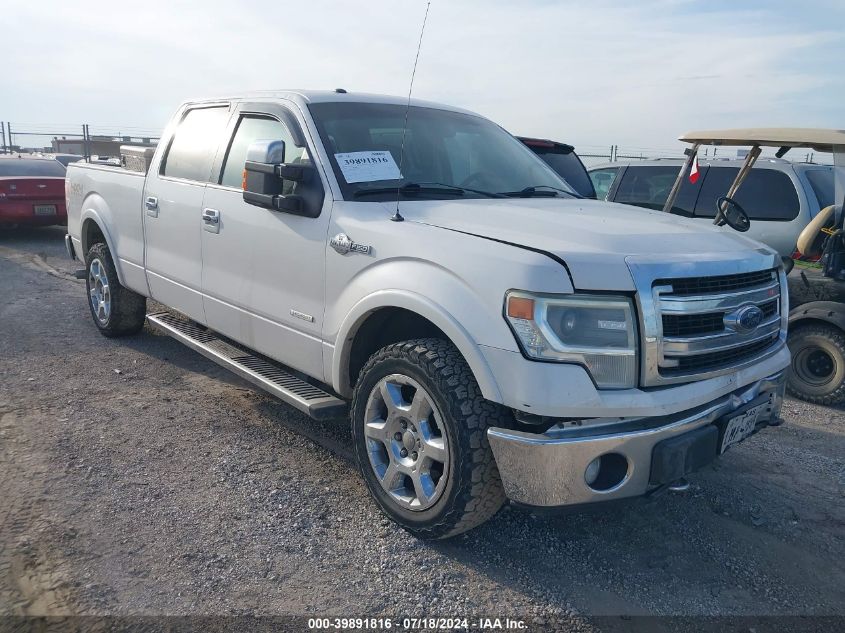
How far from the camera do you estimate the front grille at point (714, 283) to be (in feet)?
9.35

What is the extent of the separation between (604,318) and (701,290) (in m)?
0.51

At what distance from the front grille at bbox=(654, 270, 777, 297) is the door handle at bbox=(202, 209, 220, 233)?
2.72m

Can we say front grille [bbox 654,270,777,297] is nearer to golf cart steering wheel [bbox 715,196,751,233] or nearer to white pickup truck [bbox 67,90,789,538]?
white pickup truck [bbox 67,90,789,538]

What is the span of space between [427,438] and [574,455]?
0.68 m

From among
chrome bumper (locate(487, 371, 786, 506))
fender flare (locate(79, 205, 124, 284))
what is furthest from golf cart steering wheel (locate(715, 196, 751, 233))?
fender flare (locate(79, 205, 124, 284))

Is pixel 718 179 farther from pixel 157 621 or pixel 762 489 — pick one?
pixel 157 621

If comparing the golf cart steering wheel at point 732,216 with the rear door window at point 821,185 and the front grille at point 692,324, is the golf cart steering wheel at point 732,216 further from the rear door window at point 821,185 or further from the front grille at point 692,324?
the front grille at point 692,324

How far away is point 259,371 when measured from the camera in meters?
4.18

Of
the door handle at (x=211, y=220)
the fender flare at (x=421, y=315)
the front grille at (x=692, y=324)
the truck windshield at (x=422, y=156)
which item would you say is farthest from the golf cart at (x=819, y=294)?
the door handle at (x=211, y=220)

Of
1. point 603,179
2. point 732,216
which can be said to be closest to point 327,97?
point 732,216

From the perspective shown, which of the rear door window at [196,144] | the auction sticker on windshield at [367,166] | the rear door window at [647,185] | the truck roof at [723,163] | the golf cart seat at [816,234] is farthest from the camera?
the rear door window at [647,185]

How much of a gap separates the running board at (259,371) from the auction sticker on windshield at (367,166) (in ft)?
3.70

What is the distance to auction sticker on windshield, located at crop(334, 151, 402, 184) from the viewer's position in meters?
3.73

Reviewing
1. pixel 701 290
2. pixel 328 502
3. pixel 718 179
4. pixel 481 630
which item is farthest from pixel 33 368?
pixel 718 179
